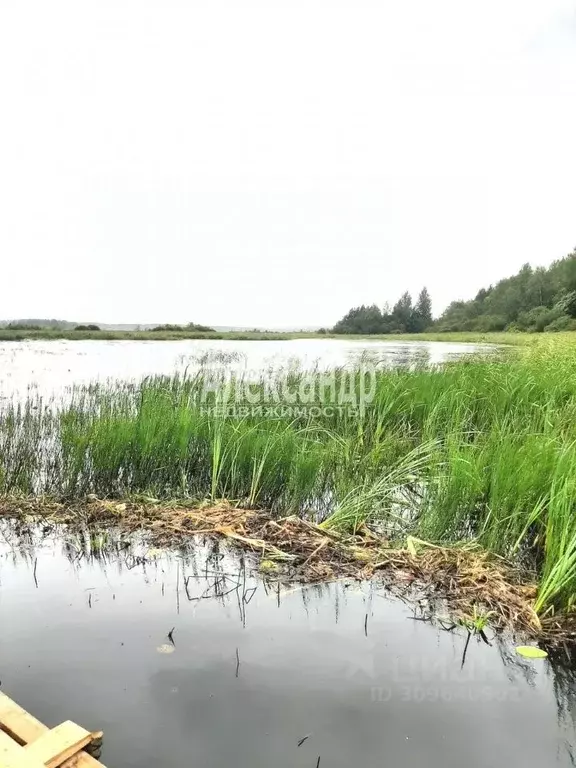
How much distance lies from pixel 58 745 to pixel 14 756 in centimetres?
11

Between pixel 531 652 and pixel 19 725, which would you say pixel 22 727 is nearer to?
pixel 19 725

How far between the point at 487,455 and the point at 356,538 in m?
1.04

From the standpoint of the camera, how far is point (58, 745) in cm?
141

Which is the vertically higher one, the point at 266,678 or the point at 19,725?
the point at 19,725

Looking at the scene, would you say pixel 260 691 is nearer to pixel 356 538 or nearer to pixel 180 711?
pixel 180 711

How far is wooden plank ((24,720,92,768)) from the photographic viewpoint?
4.51ft

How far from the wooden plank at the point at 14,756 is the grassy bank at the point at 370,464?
6.96ft

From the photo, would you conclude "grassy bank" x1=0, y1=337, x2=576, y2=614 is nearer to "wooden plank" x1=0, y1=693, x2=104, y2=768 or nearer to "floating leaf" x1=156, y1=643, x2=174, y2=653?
"floating leaf" x1=156, y1=643, x2=174, y2=653

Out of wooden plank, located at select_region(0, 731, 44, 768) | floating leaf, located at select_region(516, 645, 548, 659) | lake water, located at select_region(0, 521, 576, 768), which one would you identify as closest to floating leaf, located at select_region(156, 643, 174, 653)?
lake water, located at select_region(0, 521, 576, 768)

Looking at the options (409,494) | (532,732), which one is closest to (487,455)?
(409,494)

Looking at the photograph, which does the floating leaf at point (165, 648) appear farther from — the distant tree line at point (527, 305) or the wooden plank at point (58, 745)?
the distant tree line at point (527, 305)

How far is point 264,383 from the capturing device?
703cm

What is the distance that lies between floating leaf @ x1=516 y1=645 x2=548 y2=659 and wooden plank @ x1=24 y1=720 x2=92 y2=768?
1736 millimetres

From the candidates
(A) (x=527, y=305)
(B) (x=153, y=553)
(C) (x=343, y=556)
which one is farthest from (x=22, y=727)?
(A) (x=527, y=305)
